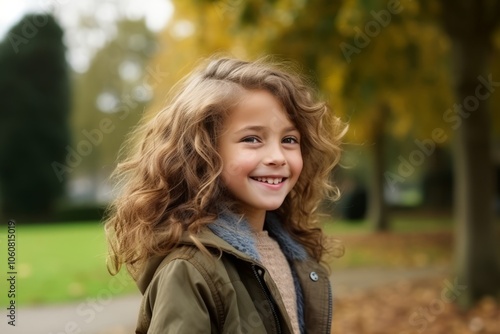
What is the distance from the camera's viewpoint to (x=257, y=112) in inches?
78.0

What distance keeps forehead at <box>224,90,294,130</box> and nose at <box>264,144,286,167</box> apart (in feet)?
0.22

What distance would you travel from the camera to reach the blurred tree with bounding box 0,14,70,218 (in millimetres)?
27891

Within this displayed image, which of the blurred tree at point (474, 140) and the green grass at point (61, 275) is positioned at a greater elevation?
the blurred tree at point (474, 140)

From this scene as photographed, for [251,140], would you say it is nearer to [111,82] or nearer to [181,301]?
[181,301]

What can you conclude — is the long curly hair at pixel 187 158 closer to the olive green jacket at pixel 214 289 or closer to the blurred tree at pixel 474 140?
the olive green jacket at pixel 214 289

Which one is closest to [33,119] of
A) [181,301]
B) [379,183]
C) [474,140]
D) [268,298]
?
[379,183]

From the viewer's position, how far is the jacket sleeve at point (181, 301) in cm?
164

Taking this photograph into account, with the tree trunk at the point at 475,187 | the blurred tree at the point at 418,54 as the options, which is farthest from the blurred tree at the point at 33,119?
the tree trunk at the point at 475,187

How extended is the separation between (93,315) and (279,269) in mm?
5588

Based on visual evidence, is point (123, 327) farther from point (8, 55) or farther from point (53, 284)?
point (8, 55)

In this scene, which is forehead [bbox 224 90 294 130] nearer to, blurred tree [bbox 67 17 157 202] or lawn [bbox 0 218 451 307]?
lawn [bbox 0 218 451 307]

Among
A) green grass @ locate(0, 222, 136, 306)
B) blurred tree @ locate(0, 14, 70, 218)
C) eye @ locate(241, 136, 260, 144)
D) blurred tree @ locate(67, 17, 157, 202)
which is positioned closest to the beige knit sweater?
eye @ locate(241, 136, 260, 144)

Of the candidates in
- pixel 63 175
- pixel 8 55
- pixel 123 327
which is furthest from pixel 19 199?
pixel 123 327

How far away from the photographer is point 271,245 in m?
2.18
